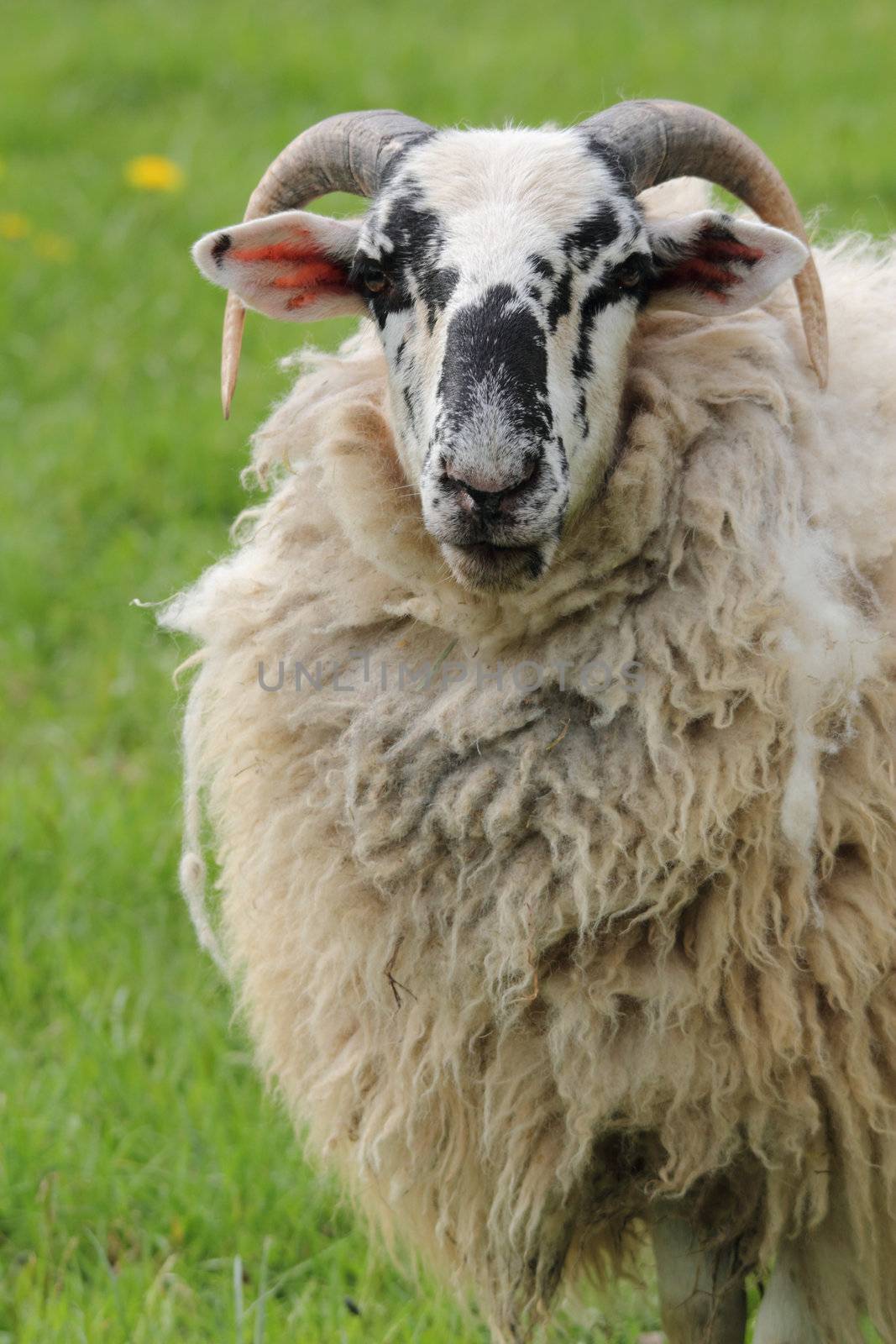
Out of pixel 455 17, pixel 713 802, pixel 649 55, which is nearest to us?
pixel 713 802

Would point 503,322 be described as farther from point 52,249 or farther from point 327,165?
point 52,249

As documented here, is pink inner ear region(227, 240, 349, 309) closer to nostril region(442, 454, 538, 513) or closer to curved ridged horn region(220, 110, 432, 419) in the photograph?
curved ridged horn region(220, 110, 432, 419)

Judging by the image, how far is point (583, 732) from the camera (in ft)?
7.88

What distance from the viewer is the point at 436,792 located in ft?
7.99

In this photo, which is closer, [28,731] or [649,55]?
[28,731]

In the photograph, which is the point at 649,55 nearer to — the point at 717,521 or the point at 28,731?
the point at 28,731

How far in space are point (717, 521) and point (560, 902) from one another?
0.61 meters

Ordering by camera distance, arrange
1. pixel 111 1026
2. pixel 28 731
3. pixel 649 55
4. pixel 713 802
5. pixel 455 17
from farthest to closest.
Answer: pixel 455 17
pixel 649 55
pixel 28 731
pixel 111 1026
pixel 713 802

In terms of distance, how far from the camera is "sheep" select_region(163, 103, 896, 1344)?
230 cm

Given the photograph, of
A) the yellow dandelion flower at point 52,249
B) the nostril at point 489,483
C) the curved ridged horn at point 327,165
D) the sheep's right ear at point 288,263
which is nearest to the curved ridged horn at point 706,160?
the curved ridged horn at point 327,165

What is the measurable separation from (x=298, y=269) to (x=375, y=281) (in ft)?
0.67

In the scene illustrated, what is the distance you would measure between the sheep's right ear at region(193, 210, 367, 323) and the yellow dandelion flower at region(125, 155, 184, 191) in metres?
4.88

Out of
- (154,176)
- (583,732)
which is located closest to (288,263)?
(583,732)

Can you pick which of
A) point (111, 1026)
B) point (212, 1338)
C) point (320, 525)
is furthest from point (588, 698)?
point (111, 1026)
